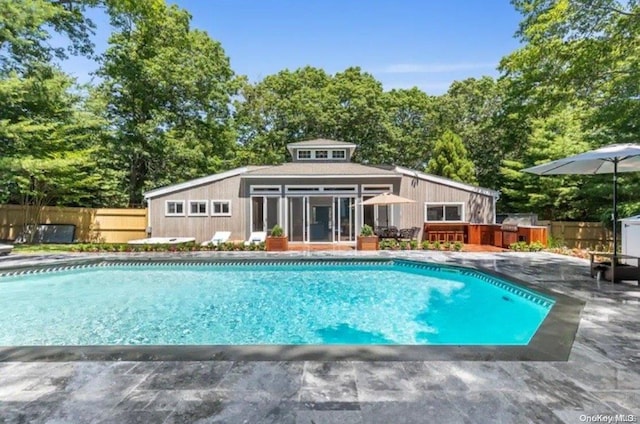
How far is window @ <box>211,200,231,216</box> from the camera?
15.3m

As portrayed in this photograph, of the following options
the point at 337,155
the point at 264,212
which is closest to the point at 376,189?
the point at 337,155

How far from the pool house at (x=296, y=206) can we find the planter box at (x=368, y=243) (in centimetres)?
228

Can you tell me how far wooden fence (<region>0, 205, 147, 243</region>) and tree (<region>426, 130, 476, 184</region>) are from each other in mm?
17202

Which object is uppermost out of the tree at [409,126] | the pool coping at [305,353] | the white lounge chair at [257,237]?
the tree at [409,126]

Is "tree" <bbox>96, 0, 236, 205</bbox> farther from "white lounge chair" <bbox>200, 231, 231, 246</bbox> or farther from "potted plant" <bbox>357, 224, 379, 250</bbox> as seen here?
"potted plant" <bbox>357, 224, 379, 250</bbox>

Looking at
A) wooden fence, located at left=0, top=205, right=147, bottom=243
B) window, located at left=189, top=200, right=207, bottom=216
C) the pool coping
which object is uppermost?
window, located at left=189, top=200, right=207, bottom=216

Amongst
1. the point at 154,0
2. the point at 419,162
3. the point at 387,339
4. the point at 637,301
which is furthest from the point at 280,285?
the point at 419,162

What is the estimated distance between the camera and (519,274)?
8.16 meters

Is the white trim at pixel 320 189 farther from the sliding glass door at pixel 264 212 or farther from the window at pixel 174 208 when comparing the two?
the window at pixel 174 208

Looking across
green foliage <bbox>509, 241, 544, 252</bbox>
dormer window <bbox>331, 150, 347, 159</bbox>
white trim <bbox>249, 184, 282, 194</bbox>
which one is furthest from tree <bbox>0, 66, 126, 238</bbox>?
green foliage <bbox>509, 241, 544, 252</bbox>

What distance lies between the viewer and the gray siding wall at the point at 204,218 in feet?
50.2

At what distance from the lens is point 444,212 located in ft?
50.6

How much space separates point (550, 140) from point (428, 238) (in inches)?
380

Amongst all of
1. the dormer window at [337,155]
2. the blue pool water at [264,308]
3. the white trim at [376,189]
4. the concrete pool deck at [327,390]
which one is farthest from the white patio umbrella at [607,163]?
the dormer window at [337,155]
